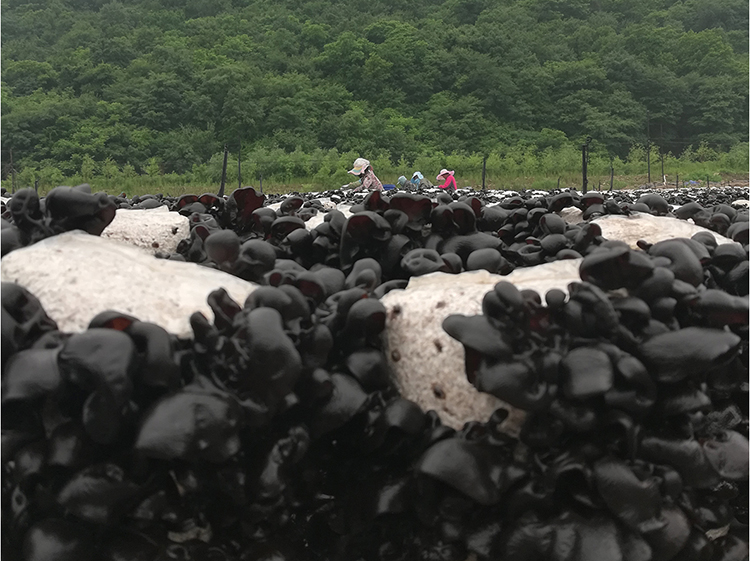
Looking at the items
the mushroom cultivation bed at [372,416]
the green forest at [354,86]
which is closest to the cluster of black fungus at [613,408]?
the mushroom cultivation bed at [372,416]

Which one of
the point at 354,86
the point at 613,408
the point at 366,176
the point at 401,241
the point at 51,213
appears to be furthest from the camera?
the point at 354,86

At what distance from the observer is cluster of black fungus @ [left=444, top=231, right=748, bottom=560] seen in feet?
3.13

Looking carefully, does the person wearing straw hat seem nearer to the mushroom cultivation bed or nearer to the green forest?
the mushroom cultivation bed

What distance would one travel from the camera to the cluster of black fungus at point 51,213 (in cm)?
144

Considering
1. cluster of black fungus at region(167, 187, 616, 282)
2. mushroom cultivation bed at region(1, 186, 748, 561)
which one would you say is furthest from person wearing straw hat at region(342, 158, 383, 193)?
mushroom cultivation bed at region(1, 186, 748, 561)

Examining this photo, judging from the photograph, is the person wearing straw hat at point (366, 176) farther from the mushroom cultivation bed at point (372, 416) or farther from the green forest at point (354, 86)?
the green forest at point (354, 86)

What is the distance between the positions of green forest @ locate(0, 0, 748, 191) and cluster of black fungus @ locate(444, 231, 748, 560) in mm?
28813

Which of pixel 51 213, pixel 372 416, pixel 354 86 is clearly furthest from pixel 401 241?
pixel 354 86

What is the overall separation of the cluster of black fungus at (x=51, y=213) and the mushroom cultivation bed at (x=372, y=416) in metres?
0.18

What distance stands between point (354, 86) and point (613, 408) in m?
48.3

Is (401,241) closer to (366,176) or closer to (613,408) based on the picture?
(613,408)

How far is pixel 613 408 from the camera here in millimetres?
990

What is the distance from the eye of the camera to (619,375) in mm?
995

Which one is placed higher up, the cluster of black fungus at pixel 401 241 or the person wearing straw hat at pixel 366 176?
the cluster of black fungus at pixel 401 241
